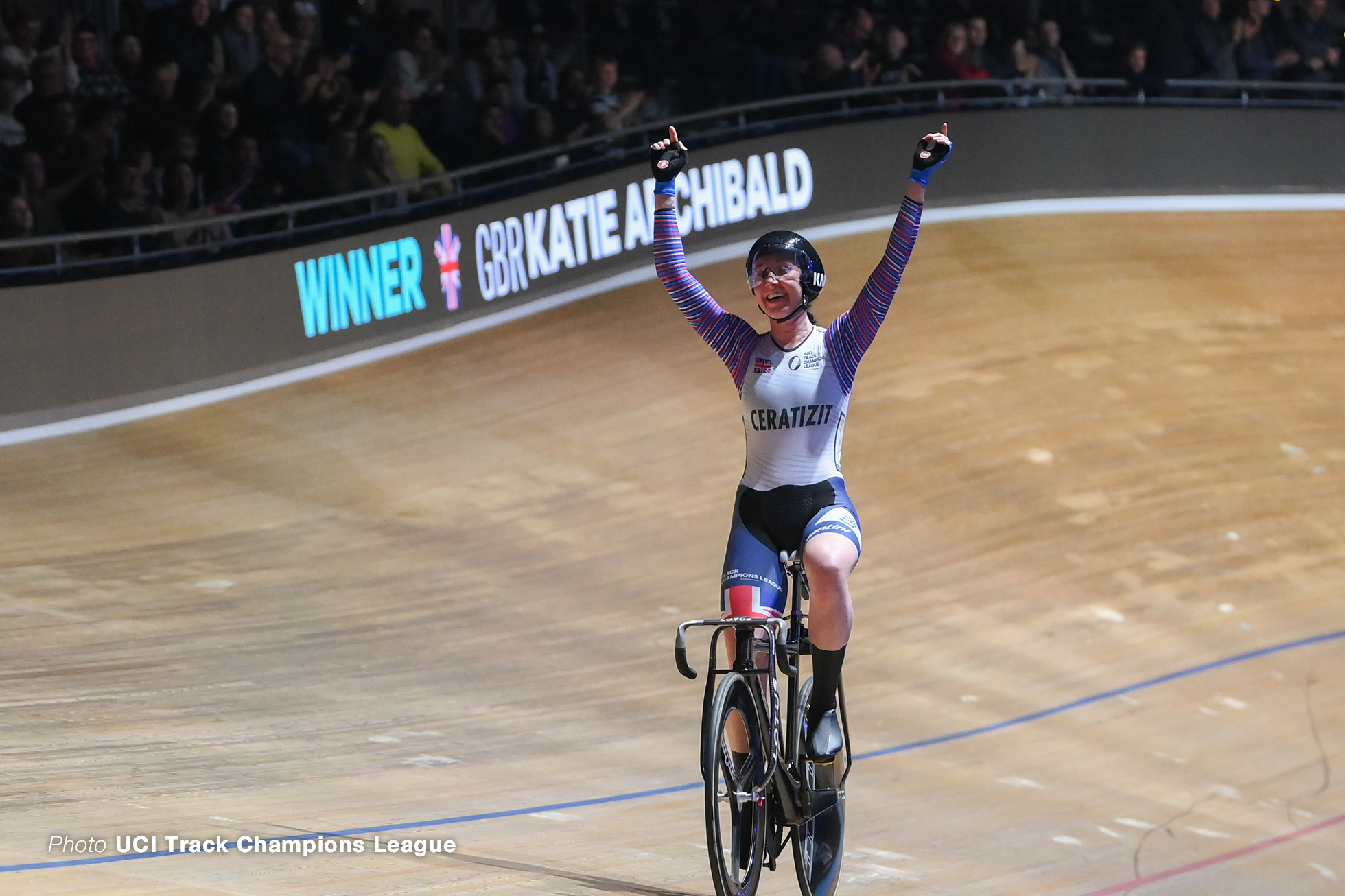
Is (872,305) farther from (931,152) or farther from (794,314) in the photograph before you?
(931,152)

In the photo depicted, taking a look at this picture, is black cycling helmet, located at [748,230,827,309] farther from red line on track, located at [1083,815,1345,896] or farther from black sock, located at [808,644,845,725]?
red line on track, located at [1083,815,1345,896]

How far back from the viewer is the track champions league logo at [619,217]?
958 centimetres

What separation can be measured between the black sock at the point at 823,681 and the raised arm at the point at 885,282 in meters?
0.58

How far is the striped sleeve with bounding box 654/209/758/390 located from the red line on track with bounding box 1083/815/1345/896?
4.93ft

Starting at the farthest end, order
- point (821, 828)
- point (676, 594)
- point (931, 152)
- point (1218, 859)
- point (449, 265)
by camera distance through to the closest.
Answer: point (449, 265) → point (676, 594) → point (1218, 859) → point (821, 828) → point (931, 152)

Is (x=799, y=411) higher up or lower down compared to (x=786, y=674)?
higher up

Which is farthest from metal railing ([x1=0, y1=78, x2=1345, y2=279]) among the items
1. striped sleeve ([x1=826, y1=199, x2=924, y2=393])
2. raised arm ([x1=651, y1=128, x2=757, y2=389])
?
striped sleeve ([x1=826, y1=199, x2=924, y2=393])

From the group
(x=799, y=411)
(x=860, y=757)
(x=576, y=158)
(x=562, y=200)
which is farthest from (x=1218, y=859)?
(x=576, y=158)

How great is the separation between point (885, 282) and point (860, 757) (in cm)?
201

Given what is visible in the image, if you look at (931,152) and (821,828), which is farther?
(821,828)

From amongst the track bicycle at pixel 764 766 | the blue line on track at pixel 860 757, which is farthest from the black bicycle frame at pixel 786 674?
the blue line on track at pixel 860 757

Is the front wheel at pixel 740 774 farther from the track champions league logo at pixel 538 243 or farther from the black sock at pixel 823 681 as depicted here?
the track champions league logo at pixel 538 243

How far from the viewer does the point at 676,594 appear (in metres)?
6.38

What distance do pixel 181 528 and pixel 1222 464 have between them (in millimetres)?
4733
